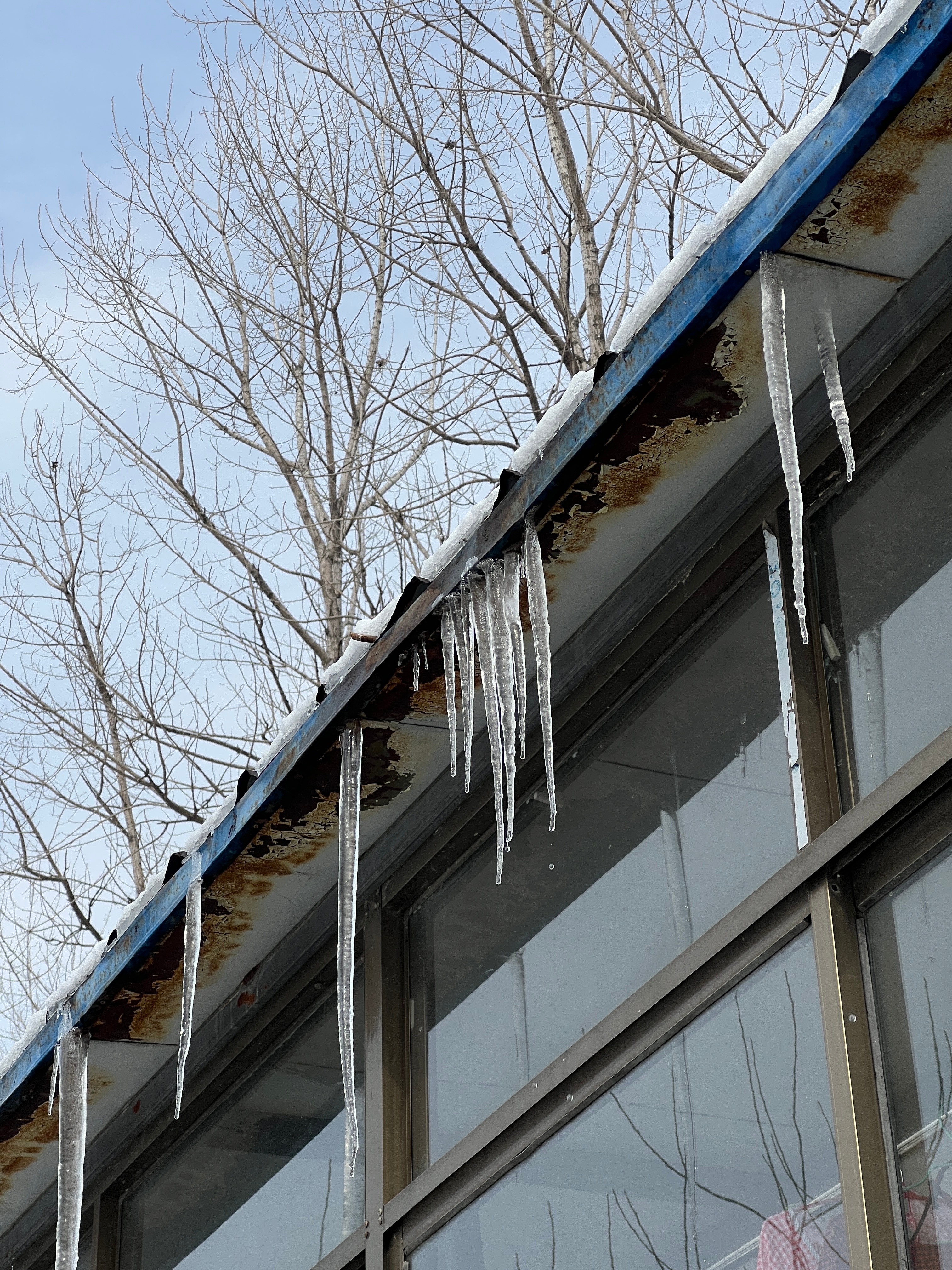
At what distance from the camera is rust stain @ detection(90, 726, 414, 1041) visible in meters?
3.70

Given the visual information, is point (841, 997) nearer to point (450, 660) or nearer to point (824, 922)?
point (824, 922)

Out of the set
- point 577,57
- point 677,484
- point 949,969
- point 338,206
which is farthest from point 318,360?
point 949,969

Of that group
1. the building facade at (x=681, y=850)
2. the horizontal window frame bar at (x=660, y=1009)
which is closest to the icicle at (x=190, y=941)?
the building facade at (x=681, y=850)

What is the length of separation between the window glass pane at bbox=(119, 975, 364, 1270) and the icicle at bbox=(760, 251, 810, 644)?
2.00 meters

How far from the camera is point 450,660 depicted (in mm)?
3309

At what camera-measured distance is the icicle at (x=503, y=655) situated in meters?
3.18

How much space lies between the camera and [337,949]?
4078 millimetres

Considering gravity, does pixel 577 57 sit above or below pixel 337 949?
above

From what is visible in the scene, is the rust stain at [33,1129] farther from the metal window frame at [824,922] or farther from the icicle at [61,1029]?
the metal window frame at [824,922]

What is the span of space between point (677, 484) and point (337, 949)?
161 cm

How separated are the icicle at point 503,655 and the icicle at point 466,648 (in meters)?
0.05

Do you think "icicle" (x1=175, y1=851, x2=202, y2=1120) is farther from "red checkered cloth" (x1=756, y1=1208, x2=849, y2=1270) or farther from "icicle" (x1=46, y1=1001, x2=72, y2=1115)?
"red checkered cloth" (x1=756, y1=1208, x2=849, y2=1270)

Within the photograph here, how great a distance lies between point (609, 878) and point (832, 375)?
1164mm

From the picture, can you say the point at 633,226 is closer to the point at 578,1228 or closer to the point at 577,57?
the point at 577,57
